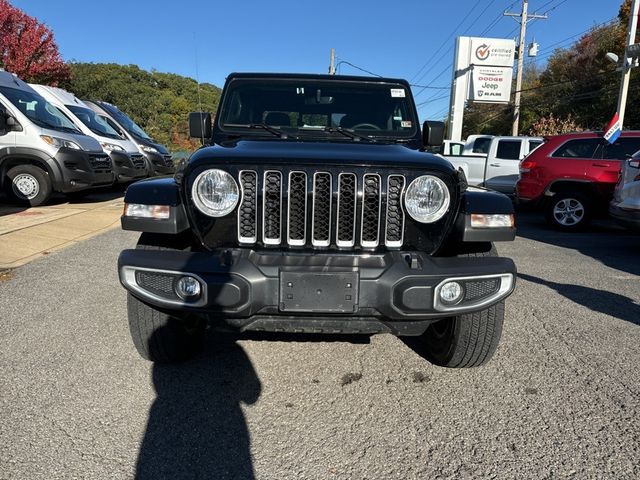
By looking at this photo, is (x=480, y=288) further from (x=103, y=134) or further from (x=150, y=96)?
(x=150, y=96)

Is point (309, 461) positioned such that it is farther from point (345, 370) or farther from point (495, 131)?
point (495, 131)

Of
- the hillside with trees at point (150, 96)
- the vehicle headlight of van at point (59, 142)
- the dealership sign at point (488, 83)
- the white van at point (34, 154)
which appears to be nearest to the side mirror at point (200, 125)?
the white van at point (34, 154)

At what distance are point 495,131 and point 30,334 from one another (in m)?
42.7

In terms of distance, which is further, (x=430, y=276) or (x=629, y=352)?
(x=629, y=352)

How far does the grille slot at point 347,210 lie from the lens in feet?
8.19

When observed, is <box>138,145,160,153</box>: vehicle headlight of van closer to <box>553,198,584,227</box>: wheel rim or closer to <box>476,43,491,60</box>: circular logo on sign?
<box>553,198,584,227</box>: wheel rim

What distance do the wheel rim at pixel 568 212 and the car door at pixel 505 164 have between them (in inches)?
107

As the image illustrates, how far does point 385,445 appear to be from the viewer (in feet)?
7.63

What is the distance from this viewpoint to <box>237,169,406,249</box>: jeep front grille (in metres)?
2.48

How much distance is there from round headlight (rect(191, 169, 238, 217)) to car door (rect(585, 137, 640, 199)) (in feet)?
26.4

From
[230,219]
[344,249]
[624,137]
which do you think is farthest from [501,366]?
[624,137]

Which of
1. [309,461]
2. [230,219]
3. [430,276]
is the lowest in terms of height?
[309,461]

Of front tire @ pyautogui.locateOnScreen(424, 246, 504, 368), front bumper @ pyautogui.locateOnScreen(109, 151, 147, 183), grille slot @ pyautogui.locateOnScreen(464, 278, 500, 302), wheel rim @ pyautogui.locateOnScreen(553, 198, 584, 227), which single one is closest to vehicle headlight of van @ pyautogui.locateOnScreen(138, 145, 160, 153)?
front bumper @ pyautogui.locateOnScreen(109, 151, 147, 183)

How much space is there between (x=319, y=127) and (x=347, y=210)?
1.27 meters
